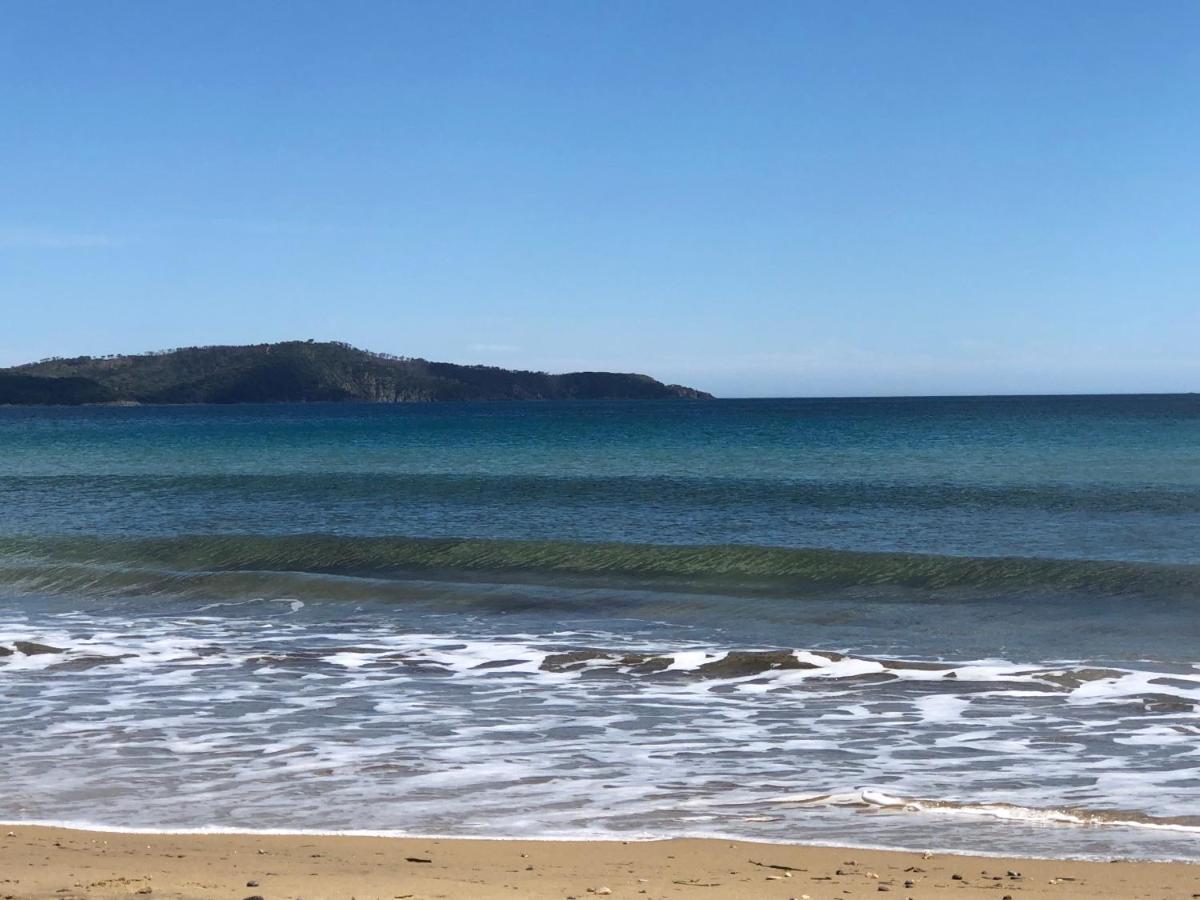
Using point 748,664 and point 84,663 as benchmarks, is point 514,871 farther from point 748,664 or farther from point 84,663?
point 84,663

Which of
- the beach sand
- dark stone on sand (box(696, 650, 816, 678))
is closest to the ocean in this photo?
dark stone on sand (box(696, 650, 816, 678))

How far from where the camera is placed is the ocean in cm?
742

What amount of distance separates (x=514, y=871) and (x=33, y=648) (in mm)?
9436

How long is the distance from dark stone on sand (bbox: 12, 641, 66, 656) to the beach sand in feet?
22.9

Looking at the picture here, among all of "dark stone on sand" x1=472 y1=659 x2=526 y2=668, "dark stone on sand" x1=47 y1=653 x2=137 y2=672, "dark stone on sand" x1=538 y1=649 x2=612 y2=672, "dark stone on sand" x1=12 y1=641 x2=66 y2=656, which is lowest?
"dark stone on sand" x1=472 y1=659 x2=526 y2=668

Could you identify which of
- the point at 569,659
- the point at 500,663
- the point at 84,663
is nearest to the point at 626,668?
the point at 569,659

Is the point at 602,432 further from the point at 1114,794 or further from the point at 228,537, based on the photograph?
the point at 1114,794

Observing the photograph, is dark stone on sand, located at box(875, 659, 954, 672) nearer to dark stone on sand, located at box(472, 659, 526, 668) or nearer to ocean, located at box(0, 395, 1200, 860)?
ocean, located at box(0, 395, 1200, 860)

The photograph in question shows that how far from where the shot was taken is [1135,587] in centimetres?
1683

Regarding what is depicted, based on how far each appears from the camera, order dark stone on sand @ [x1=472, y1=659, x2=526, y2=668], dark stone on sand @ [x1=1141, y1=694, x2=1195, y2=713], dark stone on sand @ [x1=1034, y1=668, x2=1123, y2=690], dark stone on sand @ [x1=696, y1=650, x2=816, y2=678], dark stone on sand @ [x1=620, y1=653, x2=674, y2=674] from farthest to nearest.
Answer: dark stone on sand @ [x1=472, y1=659, x2=526, y2=668] < dark stone on sand @ [x1=620, y1=653, x2=674, y2=674] < dark stone on sand @ [x1=696, y1=650, x2=816, y2=678] < dark stone on sand @ [x1=1034, y1=668, x2=1123, y2=690] < dark stone on sand @ [x1=1141, y1=694, x2=1195, y2=713]

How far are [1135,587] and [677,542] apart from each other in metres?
8.69

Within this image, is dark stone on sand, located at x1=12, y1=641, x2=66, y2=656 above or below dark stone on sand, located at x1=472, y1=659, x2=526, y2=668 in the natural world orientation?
above

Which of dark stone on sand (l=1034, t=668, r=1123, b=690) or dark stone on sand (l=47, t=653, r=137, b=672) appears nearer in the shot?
dark stone on sand (l=1034, t=668, r=1123, b=690)

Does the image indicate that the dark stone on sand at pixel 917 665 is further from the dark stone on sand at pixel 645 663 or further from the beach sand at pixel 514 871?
the beach sand at pixel 514 871
